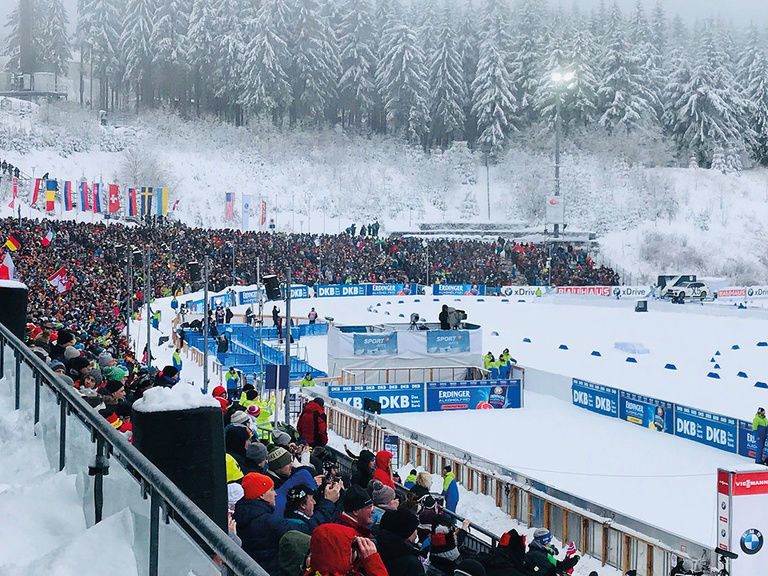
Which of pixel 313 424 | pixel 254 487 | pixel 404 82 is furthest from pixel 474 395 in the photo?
pixel 404 82

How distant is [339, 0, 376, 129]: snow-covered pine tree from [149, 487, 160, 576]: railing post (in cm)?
9206

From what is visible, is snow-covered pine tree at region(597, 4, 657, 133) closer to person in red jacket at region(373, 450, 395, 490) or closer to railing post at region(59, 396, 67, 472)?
person in red jacket at region(373, 450, 395, 490)

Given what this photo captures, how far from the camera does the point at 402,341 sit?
27438 mm

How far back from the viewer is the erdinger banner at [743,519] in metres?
9.96

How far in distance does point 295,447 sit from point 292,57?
3454 inches

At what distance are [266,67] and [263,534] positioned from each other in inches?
3442

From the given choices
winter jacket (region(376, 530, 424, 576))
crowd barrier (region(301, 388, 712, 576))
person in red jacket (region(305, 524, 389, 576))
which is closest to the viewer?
person in red jacket (region(305, 524, 389, 576))

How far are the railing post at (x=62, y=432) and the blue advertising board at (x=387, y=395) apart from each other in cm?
1801

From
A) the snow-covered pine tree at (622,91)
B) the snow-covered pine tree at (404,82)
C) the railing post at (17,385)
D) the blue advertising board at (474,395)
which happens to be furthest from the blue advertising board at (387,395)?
the snow-covered pine tree at (622,91)

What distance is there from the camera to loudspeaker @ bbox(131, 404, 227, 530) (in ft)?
13.7

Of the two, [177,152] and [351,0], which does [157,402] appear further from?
[351,0]

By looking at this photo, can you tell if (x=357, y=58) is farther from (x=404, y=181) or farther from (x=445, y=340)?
(x=445, y=340)

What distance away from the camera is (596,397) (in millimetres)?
23406

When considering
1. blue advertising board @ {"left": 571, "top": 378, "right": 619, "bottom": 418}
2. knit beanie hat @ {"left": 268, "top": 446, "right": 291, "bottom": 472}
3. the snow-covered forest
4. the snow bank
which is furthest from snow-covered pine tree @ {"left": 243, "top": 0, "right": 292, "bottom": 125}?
the snow bank
